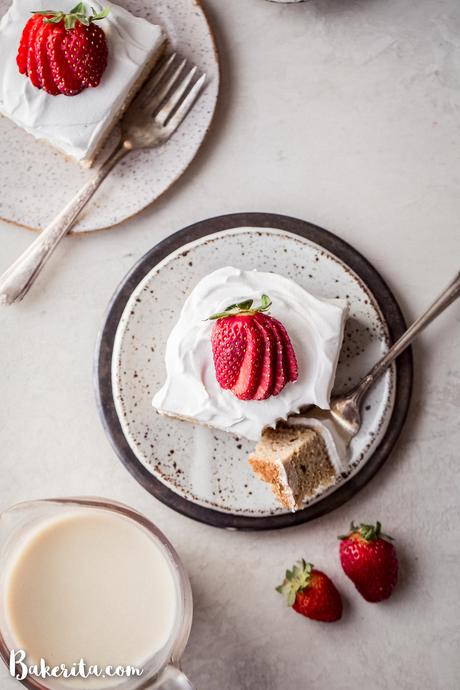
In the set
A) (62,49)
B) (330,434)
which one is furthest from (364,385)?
(62,49)

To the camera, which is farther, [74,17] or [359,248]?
[359,248]

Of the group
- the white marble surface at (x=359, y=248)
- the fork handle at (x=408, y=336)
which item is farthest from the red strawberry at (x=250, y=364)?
the white marble surface at (x=359, y=248)

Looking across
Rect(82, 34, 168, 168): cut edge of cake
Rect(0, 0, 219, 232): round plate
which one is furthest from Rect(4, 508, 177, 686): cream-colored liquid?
Rect(82, 34, 168, 168): cut edge of cake

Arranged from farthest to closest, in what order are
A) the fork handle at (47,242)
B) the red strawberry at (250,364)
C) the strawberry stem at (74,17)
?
the fork handle at (47,242)
the strawberry stem at (74,17)
the red strawberry at (250,364)

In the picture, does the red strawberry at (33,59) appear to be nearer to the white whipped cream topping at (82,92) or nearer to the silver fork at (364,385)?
the white whipped cream topping at (82,92)

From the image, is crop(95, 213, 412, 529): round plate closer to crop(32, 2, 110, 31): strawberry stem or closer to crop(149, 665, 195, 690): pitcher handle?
crop(149, 665, 195, 690): pitcher handle

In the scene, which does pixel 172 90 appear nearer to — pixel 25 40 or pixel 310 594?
pixel 25 40

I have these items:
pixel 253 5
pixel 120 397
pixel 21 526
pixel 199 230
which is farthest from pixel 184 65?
pixel 21 526
